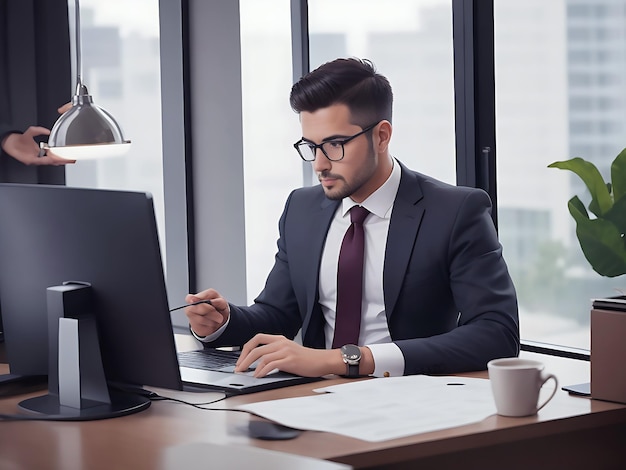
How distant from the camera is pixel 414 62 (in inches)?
160

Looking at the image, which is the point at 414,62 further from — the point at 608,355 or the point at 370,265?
the point at 608,355

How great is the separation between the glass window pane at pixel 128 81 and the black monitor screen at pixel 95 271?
317 centimetres

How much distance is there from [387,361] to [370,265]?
0.47m

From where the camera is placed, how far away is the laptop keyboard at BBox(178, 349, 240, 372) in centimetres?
215

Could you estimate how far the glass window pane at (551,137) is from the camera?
11.2 ft

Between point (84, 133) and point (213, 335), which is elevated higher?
point (84, 133)

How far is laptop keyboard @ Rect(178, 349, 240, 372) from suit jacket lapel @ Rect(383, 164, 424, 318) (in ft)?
1.33

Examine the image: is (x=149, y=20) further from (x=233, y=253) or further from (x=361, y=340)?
(x=361, y=340)

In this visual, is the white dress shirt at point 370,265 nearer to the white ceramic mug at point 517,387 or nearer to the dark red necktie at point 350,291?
the dark red necktie at point 350,291

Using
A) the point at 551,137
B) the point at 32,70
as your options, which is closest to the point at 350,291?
the point at 551,137

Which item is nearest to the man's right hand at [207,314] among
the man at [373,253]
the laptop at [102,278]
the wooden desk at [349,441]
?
the man at [373,253]

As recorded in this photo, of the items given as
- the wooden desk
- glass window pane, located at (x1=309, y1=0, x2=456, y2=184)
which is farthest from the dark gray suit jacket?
glass window pane, located at (x1=309, y1=0, x2=456, y2=184)

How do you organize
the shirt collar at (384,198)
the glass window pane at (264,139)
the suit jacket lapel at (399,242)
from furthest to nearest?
the glass window pane at (264,139) < the shirt collar at (384,198) < the suit jacket lapel at (399,242)

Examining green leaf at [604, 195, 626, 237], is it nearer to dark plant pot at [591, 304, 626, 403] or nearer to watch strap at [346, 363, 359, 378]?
dark plant pot at [591, 304, 626, 403]
